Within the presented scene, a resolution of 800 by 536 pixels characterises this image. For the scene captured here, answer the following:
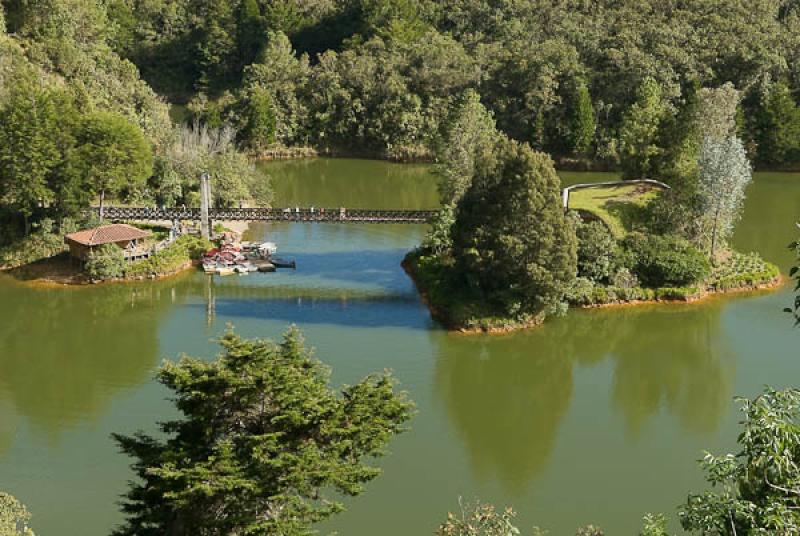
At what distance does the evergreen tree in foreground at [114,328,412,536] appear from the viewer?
14.4m

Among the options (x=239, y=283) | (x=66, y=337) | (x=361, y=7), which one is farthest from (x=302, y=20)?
(x=66, y=337)

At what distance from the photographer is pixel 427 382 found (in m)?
27.6

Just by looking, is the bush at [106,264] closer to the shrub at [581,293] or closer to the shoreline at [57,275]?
the shoreline at [57,275]

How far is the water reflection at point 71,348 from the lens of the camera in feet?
85.5

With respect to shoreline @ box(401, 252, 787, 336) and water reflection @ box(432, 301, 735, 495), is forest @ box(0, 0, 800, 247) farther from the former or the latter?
water reflection @ box(432, 301, 735, 495)

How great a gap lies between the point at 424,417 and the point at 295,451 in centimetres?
1052

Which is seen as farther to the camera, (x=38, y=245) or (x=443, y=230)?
(x=38, y=245)

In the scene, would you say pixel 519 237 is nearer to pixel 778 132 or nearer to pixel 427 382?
pixel 427 382

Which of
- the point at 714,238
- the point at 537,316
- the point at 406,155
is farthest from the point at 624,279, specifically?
the point at 406,155

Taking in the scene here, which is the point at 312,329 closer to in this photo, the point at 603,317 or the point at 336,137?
the point at 603,317

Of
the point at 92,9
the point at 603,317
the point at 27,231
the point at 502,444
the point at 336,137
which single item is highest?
the point at 92,9

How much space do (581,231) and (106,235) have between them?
1734 cm

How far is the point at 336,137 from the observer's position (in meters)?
64.9

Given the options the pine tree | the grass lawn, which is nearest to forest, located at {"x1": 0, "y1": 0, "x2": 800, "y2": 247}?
the pine tree
